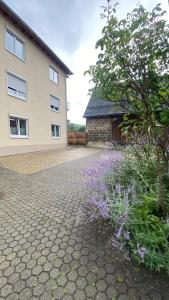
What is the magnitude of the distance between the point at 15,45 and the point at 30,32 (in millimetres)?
1636

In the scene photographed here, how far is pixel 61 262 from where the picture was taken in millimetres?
2078

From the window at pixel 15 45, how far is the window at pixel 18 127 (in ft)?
14.4

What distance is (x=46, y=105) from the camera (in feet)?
48.6

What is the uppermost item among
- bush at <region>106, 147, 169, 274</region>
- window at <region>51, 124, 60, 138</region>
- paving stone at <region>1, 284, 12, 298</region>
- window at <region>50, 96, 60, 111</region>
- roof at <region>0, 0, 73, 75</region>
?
roof at <region>0, 0, 73, 75</region>

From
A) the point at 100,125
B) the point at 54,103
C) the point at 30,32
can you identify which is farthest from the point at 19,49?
the point at 100,125

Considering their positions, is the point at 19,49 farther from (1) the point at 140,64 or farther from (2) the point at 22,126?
(1) the point at 140,64

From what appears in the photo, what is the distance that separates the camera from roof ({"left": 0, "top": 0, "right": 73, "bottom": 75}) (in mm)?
10027

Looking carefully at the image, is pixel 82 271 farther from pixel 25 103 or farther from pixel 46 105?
pixel 46 105

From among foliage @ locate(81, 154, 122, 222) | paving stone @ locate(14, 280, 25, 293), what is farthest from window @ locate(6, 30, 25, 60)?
paving stone @ locate(14, 280, 25, 293)

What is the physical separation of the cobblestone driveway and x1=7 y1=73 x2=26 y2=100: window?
31.1 ft

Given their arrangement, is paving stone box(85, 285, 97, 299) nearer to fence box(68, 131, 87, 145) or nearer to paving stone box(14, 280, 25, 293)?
paving stone box(14, 280, 25, 293)

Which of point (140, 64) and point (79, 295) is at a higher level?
point (140, 64)

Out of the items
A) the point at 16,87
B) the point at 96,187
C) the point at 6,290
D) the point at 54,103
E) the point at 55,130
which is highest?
the point at 16,87

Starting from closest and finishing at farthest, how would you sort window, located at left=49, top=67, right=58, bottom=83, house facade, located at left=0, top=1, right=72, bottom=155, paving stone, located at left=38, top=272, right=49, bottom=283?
1. paving stone, located at left=38, top=272, right=49, bottom=283
2. house facade, located at left=0, top=1, right=72, bottom=155
3. window, located at left=49, top=67, right=58, bottom=83
